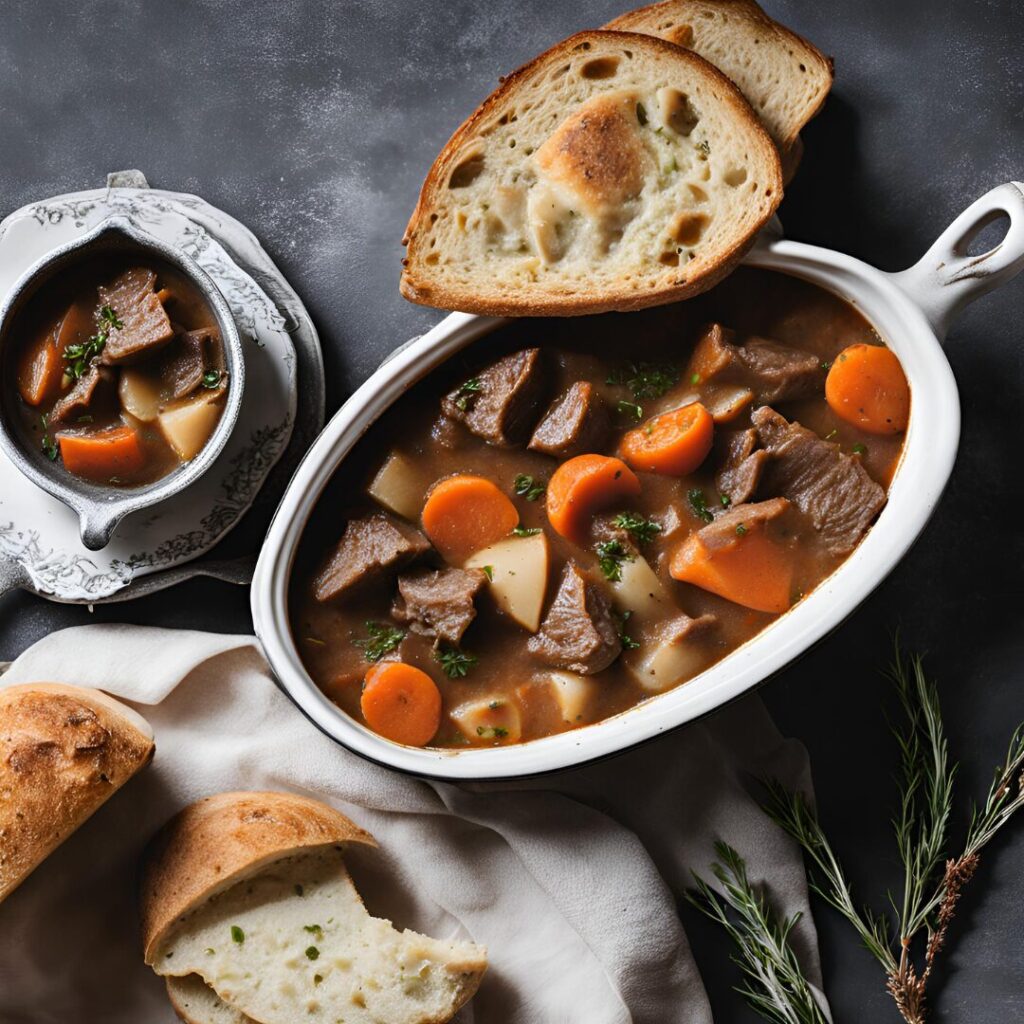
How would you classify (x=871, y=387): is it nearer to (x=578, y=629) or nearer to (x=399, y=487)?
(x=578, y=629)

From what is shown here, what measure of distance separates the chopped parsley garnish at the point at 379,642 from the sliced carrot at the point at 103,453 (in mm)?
807

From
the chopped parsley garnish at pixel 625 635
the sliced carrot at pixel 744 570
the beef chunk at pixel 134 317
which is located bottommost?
the chopped parsley garnish at pixel 625 635

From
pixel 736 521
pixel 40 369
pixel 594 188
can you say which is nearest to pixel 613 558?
pixel 736 521

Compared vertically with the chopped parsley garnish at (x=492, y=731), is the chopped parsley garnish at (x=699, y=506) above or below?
above

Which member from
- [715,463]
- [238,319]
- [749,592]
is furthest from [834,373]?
[238,319]

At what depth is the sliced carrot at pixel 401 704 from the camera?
2840mm

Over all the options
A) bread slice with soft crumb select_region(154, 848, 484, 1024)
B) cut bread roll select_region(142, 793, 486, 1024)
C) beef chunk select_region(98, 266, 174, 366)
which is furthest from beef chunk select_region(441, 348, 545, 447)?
bread slice with soft crumb select_region(154, 848, 484, 1024)

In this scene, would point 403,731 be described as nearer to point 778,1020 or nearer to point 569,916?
point 569,916

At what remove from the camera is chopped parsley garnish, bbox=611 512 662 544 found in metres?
2.87

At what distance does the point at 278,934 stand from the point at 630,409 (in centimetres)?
181

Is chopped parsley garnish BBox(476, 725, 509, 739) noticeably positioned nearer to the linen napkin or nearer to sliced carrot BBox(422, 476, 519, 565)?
the linen napkin

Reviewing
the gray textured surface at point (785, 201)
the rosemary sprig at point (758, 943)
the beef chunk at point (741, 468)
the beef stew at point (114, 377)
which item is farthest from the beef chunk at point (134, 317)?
the rosemary sprig at point (758, 943)

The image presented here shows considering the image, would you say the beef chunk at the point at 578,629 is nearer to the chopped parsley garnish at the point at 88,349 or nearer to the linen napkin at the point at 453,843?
the linen napkin at the point at 453,843

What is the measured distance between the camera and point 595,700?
2.86 meters
